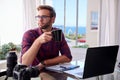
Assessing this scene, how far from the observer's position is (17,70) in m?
0.86

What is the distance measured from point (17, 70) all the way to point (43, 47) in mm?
890

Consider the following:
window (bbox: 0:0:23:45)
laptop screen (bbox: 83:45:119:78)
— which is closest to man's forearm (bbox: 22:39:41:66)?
laptop screen (bbox: 83:45:119:78)

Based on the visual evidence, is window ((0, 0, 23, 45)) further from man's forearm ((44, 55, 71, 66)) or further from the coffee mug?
the coffee mug

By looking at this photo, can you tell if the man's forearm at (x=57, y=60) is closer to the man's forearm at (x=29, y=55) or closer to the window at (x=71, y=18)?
the man's forearm at (x=29, y=55)

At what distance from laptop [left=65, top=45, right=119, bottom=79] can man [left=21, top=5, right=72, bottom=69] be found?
0.31m

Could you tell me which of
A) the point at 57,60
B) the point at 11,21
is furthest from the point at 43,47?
the point at 11,21

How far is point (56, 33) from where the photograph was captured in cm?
140

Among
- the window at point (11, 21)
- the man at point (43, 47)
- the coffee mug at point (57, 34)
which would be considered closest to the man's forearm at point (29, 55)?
→ the man at point (43, 47)

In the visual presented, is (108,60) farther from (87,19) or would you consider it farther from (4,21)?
(87,19)

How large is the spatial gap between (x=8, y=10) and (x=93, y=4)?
1.95 m

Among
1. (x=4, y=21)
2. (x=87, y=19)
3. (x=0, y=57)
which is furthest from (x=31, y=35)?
(x=87, y=19)

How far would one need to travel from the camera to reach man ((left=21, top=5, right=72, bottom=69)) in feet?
4.96

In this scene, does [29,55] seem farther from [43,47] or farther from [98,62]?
[98,62]

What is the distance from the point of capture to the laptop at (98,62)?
1.27 m
